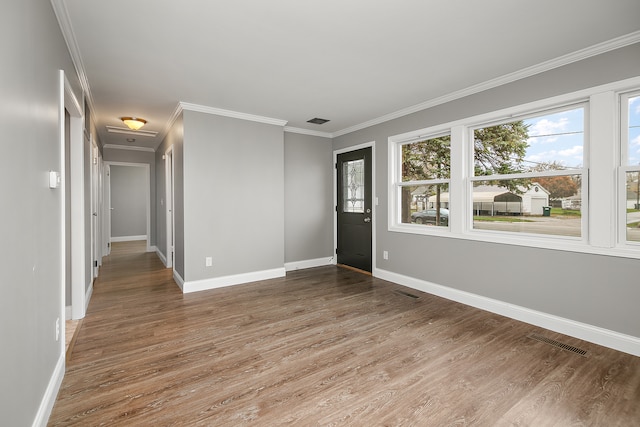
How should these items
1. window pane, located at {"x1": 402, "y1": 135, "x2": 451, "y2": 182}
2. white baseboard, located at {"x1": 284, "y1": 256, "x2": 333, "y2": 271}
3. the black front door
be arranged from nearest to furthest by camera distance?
window pane, located at {"x1": 402, "y1": 135, "x2": 451, "y2": 182}
the black front door
white baseboard, located at {"x1": 284, "y1": 256, "x2": 333, "y2": 271}

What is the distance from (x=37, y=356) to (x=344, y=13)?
2.78 metres

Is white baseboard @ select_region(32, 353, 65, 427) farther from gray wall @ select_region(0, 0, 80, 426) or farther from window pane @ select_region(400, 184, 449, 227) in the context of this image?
window pane @ select_region(400, 184, 449, 227)

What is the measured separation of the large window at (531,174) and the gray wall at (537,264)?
0.82 ft

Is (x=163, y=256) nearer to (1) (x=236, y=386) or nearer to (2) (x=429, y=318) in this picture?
(1) (x=236, y=386)

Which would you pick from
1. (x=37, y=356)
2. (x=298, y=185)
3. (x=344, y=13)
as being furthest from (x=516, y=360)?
(x=298, y=185)

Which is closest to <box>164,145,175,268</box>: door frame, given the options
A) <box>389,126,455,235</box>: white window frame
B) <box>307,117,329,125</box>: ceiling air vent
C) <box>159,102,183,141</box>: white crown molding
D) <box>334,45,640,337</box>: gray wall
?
<box>159,102,183,141</box>: white crown molding

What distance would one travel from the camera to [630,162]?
2.50m

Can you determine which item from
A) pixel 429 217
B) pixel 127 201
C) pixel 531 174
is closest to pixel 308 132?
pixel 429 217

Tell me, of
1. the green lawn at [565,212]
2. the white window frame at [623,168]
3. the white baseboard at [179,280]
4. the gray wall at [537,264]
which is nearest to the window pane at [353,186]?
the gray wall at [537,264]

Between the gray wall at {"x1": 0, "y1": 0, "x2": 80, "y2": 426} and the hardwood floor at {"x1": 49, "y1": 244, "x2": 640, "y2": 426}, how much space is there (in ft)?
1.61

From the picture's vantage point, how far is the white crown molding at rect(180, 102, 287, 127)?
4.05 metres

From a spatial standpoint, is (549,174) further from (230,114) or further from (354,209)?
(230,114)

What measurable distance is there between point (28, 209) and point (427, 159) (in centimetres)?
405

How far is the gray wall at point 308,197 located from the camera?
534 cm
